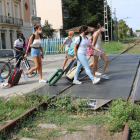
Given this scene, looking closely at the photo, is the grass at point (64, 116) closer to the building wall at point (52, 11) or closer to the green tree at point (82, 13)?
the green tree at point (82, 13)

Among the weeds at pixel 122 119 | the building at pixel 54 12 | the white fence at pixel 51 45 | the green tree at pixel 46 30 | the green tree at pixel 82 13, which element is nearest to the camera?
the weeds at pixel 122 119

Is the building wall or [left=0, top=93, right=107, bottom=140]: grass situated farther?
the building wall

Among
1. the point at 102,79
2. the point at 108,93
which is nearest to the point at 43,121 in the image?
the point at 108,93

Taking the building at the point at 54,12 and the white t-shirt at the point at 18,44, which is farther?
the building at the point at 54,12

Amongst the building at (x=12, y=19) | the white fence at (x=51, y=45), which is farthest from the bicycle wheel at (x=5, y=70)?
the building at (x=12, y=19)

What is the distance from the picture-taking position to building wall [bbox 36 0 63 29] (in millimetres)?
54031

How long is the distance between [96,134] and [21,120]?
1422mm

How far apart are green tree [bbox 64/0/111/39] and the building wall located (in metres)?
2.75

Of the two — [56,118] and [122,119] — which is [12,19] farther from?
[122,119]

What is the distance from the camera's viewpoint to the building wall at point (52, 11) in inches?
2127

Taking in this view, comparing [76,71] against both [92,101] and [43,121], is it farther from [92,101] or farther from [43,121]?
[43,121]

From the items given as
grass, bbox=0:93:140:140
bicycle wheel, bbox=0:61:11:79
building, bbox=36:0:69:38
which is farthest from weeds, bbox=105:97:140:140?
building, bbox=36:0:69:38

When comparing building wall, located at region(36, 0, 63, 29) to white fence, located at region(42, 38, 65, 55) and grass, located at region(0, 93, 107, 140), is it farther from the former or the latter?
grass, located at region(0, 93, 107, 140)

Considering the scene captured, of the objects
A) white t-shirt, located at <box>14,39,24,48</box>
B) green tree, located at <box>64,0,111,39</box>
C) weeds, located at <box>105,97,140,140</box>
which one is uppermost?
green tree, located at <box>64,0,111,39</box>
